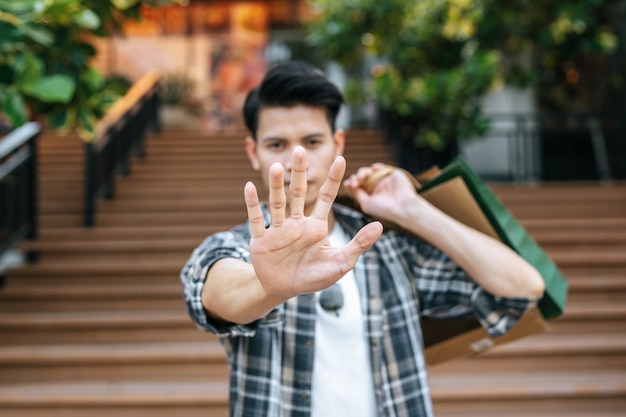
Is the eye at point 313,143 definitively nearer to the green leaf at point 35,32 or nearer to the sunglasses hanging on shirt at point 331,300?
the sunglasses hanging on shirt at point 331,300

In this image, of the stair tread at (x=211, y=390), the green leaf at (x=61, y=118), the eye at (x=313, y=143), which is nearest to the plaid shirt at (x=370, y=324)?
the eye at (x=313, y=143)

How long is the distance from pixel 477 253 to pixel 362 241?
0.53 m

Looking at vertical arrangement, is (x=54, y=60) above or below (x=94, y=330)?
above

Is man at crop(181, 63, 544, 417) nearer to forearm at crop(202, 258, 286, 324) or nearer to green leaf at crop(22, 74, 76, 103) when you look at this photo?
forearm at crop(202, 258, 286, 324)

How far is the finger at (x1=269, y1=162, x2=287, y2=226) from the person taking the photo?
101 cm

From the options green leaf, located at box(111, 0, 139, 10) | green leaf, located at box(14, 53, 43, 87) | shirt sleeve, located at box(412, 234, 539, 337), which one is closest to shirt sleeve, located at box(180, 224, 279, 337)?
shirt sleeve, located at box(412, 234, 539, 337)

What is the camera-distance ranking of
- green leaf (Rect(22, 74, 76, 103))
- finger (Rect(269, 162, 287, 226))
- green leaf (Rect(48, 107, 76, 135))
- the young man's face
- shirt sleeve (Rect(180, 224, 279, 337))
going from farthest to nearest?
green leaf (Rect(48, 107, 76, 135)) < green leaf (Rect(22, 74, 76, 103)) < the young man's face < shirt sleeve (Rect(180, 224, 279, 337)) < finger (Rect(269, 162, 287, 226))

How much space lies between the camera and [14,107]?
2.18m

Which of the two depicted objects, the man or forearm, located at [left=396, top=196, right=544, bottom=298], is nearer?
the man

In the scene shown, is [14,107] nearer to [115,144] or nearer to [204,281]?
[204,281]

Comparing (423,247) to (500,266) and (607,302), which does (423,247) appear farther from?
(607,302)

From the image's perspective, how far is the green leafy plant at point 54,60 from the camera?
2.11 metres

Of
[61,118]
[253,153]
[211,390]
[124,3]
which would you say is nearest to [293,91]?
[253,153]

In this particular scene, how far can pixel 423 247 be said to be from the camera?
165 centimetres
